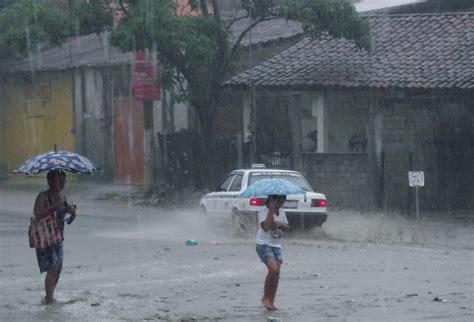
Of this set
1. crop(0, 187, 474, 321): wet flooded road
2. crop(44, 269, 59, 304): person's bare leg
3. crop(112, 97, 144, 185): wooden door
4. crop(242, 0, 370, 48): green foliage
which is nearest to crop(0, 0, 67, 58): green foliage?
crop(242, 0, 370, 48): green foliage

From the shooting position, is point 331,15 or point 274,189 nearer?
point 274,189

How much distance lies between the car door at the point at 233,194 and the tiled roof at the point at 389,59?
6718mm

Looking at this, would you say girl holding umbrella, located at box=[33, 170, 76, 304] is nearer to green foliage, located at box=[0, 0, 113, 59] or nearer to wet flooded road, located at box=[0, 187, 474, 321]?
wet flooded road, located at box=[0, 187, 474, 321]

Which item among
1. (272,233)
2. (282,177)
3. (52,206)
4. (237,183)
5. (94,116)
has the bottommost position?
(272,233)

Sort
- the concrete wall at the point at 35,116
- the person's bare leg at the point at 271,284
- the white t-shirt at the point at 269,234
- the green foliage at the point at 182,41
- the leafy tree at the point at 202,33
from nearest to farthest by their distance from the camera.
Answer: the person's bare leg at the point at 271,284
the white t-shirt at the point at 269,234
the green foliage at the point at 182,41
the leafy tree at the point at 202,33
the concrete wall at the point at 35,116

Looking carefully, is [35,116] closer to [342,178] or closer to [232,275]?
[342,178]

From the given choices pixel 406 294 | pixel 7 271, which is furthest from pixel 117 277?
pixel 406 294

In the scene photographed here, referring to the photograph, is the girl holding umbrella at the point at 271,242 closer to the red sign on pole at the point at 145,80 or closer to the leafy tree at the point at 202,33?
the leafy tree at the point at 202,33

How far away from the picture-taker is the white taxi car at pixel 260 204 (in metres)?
21.7

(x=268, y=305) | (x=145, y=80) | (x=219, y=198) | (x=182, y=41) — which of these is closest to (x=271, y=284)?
(x=268, y=305)

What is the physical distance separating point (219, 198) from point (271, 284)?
31.3ft

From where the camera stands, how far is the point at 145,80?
31.0 m

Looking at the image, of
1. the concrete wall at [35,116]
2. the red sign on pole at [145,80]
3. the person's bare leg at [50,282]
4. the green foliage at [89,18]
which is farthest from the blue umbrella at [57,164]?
the concrete wall at [35,116]

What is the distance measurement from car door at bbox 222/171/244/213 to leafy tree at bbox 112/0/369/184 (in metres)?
6.39
